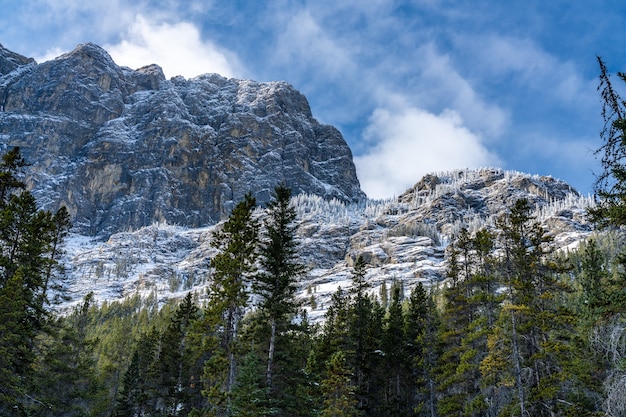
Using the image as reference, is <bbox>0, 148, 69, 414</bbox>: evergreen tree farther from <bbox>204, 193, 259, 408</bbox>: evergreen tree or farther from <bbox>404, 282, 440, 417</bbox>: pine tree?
<bbox>404, 282, 440, 417</bbox>: pine tree

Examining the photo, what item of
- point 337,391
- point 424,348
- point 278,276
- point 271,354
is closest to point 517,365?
point 337,391

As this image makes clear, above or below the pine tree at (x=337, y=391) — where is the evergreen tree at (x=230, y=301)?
above

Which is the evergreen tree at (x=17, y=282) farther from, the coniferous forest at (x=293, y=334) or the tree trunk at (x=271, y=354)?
the tree trunk at (x=271, y=354)

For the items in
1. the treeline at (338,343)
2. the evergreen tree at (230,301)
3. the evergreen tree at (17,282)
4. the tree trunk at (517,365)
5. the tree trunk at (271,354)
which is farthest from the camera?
the tree trunk at (271,354)

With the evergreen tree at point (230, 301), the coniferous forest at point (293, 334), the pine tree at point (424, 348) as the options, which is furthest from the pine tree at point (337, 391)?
the pine tree at point (424, 348)

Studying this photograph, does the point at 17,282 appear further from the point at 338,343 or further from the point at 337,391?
the point at 338,343

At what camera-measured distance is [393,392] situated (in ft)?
165

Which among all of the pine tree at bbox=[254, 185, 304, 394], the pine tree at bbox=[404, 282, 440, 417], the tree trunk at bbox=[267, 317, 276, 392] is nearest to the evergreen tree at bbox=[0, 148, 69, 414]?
the tree trunk at bbox=[267, 317, 276, 392]

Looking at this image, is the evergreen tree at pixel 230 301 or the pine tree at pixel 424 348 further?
the pine tree at pixel 424 348

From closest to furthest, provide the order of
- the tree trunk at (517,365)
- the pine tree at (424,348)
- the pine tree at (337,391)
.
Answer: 1. the tree trunk at (517,365)
2. the pine tree at (337,391)
3. the pine tree at (424,348)

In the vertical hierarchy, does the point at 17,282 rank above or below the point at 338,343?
above

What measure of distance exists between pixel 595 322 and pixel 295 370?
1957cm

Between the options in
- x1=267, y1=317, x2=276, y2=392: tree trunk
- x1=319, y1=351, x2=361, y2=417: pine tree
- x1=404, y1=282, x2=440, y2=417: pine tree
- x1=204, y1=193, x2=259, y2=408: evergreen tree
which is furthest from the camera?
x1=404, y1=282, x2=440, y2=417: pine tree

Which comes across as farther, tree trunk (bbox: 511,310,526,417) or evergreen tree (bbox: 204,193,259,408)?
evergreen tree (bbox: 204,193,259,408)
